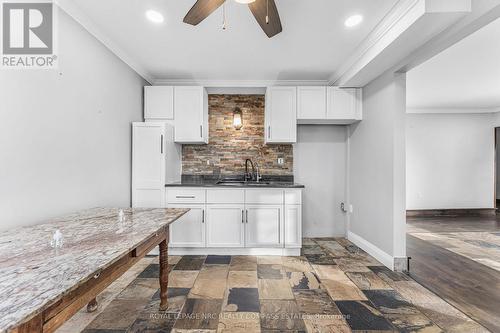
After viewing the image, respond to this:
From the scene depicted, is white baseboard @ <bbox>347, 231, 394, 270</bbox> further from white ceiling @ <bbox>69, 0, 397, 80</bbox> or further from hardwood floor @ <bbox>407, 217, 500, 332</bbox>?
white ceiling @ <bbox>69, 0, 397, 80</bbox>

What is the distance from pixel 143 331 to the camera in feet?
6.27

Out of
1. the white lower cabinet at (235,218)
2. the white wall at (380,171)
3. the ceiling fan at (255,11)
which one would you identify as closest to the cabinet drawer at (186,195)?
the white lower cabinet at (235,218)

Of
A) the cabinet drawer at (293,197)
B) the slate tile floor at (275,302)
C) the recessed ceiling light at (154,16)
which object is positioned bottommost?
the slate tile floor at (275,302)

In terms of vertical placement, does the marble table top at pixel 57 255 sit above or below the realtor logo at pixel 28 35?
below

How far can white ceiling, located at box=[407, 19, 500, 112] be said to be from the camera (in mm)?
3057

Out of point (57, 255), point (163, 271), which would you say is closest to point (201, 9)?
point (57, 255)

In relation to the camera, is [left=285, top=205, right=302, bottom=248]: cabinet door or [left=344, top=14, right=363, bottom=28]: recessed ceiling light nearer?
[left=344, top=14, right=363, bottom=28]: recessed ceiling light

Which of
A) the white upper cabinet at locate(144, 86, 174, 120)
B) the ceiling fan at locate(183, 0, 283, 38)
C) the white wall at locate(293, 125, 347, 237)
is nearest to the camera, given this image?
the ceiling fan at locate(183, 0, 283, 38)

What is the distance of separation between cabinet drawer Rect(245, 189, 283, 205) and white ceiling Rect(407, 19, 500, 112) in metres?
2.76

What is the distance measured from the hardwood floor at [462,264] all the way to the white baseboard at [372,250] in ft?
0.81

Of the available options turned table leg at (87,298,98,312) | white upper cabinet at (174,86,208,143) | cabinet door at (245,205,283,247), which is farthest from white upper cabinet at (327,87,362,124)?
turned table leg at (87,298,98,312)

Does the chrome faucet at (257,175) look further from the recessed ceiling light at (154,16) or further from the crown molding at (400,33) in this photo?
the recessed ceiling light at (154,16)

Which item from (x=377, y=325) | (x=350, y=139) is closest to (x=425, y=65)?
(x=350, y=139)

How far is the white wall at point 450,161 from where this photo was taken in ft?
20.7
